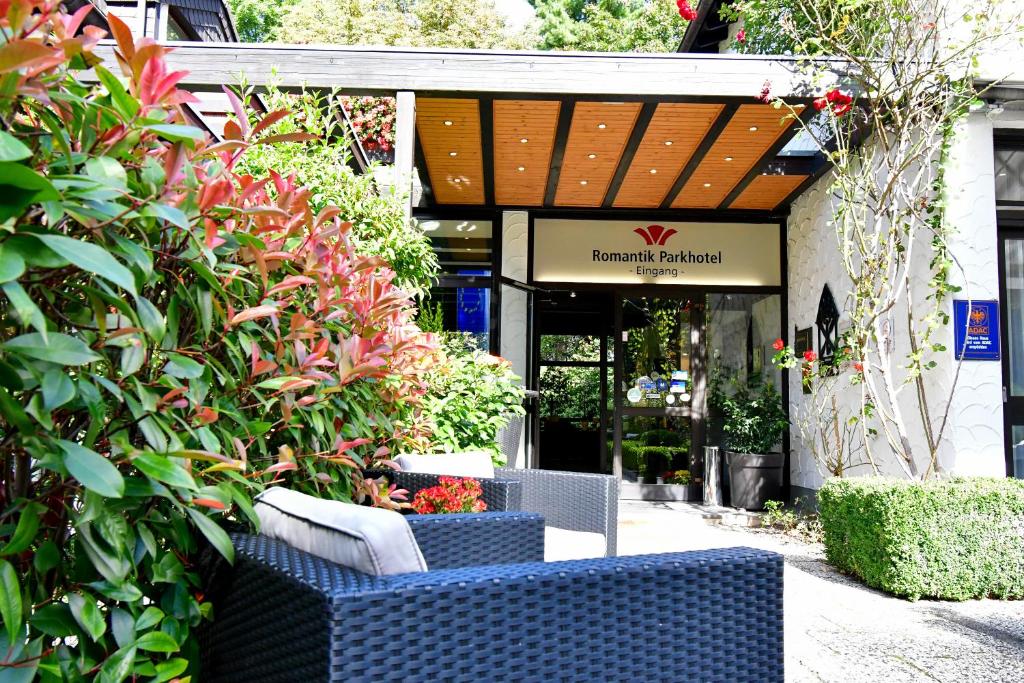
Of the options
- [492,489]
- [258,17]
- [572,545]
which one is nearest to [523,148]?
[572,545]

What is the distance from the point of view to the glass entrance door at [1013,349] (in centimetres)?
521

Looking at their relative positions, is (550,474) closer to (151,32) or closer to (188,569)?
(188,569)

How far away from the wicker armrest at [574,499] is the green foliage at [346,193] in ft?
3.86

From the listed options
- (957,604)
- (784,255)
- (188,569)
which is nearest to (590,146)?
(784,255)

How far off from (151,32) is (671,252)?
6.17 metres

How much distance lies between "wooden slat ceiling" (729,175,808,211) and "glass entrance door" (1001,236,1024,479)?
212cm

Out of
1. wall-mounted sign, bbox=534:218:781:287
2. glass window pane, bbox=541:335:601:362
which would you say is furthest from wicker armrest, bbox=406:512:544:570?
glass window pane, bbox=541:335:601:362

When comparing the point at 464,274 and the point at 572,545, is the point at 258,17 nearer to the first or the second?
the point at 464,274

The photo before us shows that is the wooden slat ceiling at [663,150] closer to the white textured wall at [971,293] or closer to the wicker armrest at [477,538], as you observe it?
the white textured wall at [971,293]

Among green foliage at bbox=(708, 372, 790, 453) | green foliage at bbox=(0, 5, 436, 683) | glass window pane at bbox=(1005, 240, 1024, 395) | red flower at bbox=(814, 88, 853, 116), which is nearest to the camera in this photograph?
green foliage at bbox=(0, 5, 436, 683)

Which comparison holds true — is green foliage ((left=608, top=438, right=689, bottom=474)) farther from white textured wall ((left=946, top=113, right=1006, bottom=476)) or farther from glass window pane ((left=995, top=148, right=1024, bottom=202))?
glass window pane ((left=995, top=148, right=1024, bottom=202))

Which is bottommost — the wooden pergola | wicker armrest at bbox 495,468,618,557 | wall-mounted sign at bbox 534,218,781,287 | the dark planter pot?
the dark planter pot

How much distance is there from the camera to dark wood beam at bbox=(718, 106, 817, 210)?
5617mm

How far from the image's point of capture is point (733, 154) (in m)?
6.52
